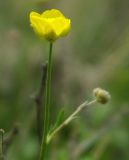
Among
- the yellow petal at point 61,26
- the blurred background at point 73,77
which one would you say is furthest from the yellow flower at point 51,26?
the blurred background at point 73,77

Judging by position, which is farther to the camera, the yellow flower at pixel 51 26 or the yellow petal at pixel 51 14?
the yellow petal at pixel 51 14

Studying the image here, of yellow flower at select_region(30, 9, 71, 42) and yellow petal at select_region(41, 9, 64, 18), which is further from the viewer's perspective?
yellow petal at select_region(41, 9, 64, 18)

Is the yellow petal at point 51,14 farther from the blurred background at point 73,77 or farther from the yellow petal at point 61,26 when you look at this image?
the blurred background at point 73,77

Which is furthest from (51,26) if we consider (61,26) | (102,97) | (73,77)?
(73,77)

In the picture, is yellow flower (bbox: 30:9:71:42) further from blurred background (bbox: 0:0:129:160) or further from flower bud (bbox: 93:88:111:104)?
blurred background (bbox: 0:0:129:160)

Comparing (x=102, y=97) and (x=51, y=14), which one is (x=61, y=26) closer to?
(x=51, y=14)

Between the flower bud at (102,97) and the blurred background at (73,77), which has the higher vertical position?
the flower bud at (102,97)

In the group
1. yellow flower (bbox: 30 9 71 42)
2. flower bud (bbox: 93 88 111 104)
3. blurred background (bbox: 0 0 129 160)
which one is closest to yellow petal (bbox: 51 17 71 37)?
yellow flower (bbox: 30 9 71 42)

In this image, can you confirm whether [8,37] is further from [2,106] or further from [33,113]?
[33,113]
